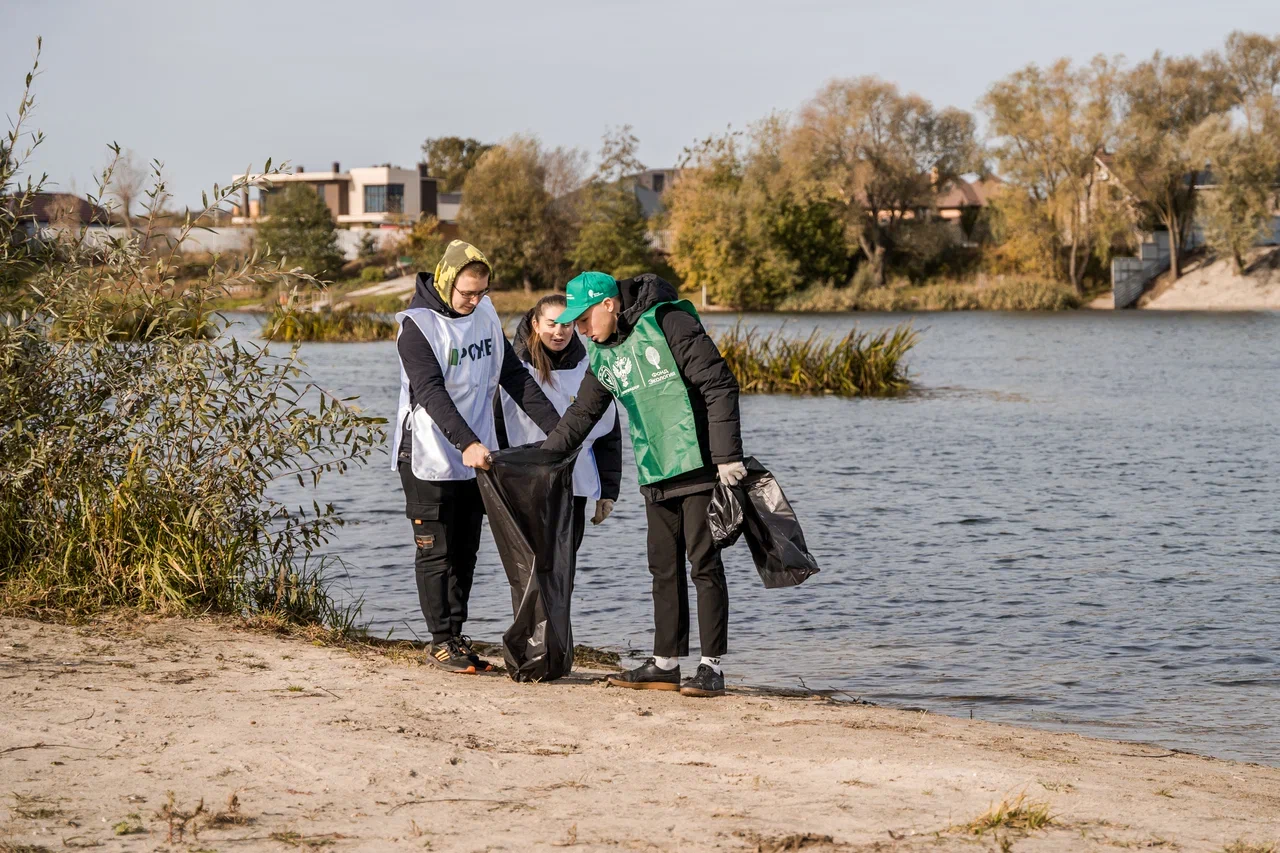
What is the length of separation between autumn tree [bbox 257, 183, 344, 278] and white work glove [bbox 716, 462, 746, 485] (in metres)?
78.3

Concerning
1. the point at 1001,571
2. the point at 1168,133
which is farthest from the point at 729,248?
the point at 1001,571

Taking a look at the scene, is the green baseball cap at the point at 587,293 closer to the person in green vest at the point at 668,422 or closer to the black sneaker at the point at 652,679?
the person in green vest at the point at 668,422

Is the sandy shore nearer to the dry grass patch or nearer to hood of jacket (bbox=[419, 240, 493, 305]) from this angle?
the dry grass patch

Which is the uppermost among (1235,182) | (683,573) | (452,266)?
(1235,182)

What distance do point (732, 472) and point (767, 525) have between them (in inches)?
13.5

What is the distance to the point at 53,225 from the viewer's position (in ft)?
27.0

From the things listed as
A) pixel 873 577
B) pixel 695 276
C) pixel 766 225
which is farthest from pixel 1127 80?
pixel 873 577

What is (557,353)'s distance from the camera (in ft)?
23.7

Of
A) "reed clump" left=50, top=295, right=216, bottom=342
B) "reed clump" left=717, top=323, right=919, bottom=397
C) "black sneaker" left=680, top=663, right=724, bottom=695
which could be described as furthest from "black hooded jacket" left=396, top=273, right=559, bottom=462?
"reed clump" left=717, top=323, right=919, bottom=397

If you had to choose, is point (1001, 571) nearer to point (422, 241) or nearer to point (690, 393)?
point (690, 393)

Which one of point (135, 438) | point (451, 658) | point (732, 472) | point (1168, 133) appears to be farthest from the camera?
point (1168, 133)

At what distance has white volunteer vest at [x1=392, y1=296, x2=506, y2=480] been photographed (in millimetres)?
6609

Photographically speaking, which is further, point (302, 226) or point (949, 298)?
point (302, 226)

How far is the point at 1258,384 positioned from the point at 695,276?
48686 mm
